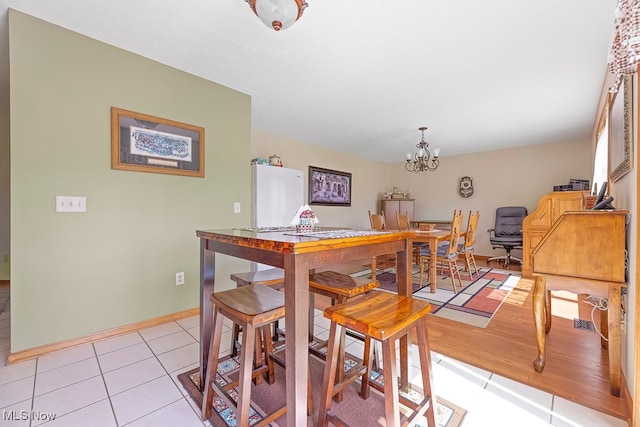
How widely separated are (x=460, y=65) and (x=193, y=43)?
2.20 m

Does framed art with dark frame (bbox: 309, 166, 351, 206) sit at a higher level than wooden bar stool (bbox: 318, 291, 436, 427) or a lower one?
higher

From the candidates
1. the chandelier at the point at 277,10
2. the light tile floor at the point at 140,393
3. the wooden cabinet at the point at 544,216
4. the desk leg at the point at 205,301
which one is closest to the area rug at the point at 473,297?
the wooden cabinet at the point at 544,216

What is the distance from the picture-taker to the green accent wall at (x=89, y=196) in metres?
1.80

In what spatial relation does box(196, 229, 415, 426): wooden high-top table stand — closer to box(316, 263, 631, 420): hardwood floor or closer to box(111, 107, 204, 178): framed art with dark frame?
box(316, 263, 631, 420): hardwood floor

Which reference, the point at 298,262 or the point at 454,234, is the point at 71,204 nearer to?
the point at 298,262

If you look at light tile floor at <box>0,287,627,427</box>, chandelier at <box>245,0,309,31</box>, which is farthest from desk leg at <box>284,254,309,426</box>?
chandelier at <box>245,0,309,31</box>

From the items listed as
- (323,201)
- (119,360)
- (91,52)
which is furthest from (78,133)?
(323,201)

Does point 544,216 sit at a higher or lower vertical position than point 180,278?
higher

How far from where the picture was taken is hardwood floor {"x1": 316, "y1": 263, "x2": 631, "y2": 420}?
1479mm

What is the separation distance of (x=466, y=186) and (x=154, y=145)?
18.6 ft

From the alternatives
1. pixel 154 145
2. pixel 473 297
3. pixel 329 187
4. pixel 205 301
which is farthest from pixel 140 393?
pixel 329 187

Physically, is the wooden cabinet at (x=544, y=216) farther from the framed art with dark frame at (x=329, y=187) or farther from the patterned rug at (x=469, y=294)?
the framed art with dark frame at (x=329, y=187)

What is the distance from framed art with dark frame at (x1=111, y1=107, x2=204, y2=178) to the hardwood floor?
261cm

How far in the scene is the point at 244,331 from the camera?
3.64 ft
